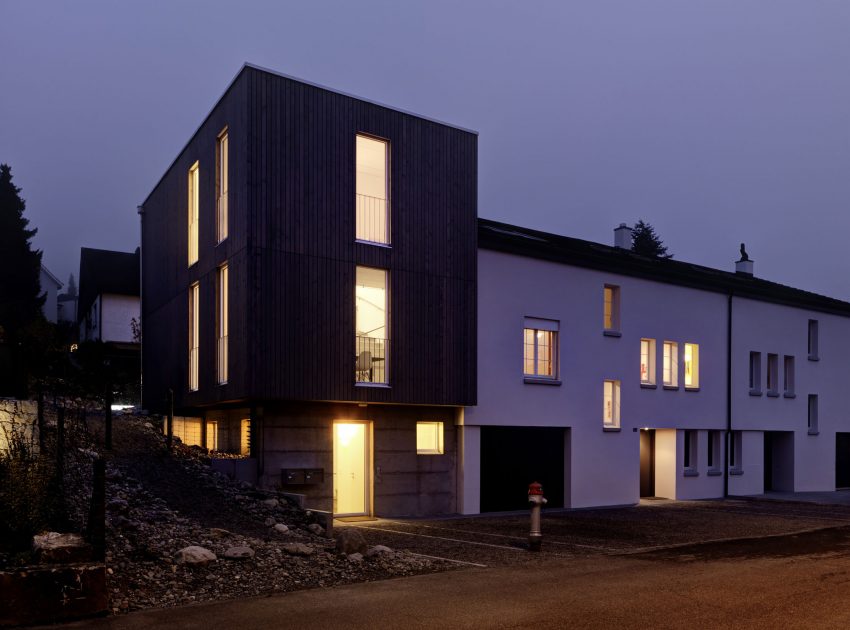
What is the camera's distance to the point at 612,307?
23.5 meters

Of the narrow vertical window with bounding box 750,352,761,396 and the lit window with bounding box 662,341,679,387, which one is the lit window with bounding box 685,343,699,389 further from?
the narrow vertical window with bounding box 750,352,761,396

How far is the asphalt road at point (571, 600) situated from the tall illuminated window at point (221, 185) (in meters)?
10.3

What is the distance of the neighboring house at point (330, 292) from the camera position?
52.5 feet

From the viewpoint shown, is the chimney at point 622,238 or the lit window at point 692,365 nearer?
the lit window at point 692,365

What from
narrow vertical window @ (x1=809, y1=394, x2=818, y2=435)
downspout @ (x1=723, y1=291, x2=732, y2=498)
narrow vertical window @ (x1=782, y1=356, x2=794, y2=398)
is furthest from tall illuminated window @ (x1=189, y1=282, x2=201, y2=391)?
narrow vertical window @ (x1=809, y1=394, x2=818, y2=435)

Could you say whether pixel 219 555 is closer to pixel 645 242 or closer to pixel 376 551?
pixel 376 551

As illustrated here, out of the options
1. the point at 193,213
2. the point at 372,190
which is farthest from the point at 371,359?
the point at 193,213

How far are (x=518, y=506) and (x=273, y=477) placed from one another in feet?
23.1

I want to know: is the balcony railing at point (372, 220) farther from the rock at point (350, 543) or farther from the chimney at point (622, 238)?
the chimney at point (622, 238)

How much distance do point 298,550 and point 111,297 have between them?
32.7m

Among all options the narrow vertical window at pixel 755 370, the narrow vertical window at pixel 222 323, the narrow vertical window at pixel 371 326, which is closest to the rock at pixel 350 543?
the narrow vertical window at pixel 371 326

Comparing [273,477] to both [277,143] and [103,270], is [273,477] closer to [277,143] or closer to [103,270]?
[277,143]

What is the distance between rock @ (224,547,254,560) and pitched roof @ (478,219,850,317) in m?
11.4

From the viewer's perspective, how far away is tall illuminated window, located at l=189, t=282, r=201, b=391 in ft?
64.1
